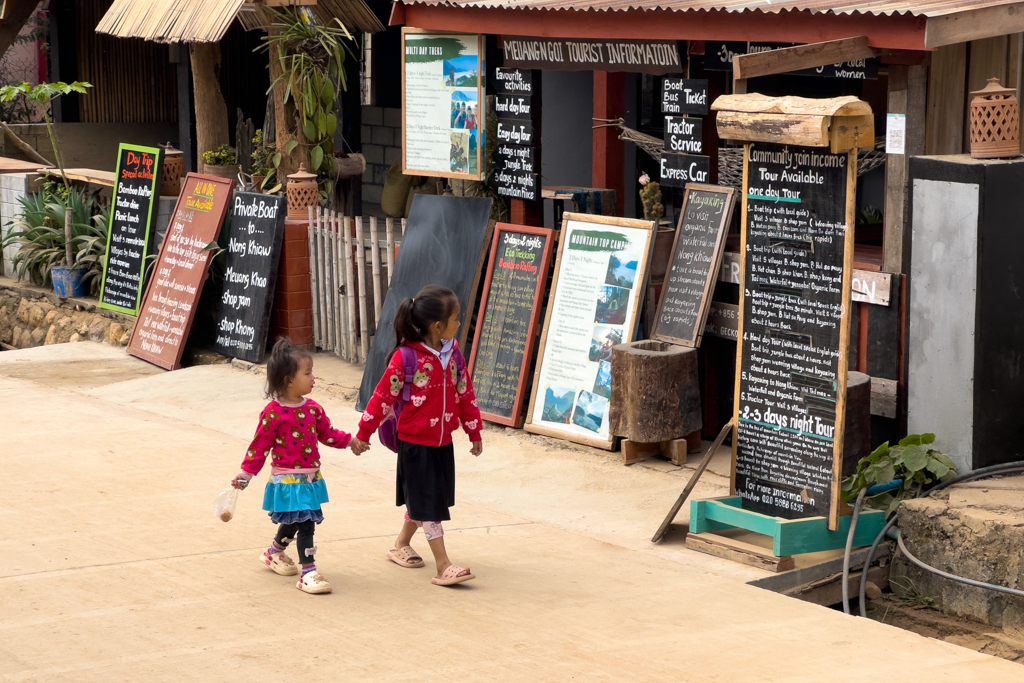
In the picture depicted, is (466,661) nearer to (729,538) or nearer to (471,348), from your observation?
(729,538)

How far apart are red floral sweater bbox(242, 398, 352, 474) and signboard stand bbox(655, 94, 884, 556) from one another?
196cm

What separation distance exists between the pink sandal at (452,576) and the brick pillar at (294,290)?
4.96 m

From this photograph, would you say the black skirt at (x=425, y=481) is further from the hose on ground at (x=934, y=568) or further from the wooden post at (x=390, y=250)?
the wooden post at (x=390, y=250)

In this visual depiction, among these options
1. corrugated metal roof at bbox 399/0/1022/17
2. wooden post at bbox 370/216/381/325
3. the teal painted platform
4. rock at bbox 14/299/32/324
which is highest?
corrugated metal roof at bbox 399/0/1022/17

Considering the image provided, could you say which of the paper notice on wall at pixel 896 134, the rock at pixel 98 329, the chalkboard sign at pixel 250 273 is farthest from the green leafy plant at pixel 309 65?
the paper notice on wall at pixel 896 134

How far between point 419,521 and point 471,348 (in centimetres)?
330

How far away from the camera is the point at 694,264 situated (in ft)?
25.6

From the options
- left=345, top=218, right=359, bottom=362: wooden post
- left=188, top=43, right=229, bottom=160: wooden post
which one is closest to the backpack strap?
left=345, top=218, right=359, bottom=362: wooden post

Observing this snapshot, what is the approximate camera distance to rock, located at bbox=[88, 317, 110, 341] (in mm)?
11781

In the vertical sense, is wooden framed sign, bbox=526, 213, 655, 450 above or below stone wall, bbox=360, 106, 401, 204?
below

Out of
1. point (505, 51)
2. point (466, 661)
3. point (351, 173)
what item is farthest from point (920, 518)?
point (351, 173)

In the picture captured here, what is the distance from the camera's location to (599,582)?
569cm

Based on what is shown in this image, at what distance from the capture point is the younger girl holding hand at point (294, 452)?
5387 mm

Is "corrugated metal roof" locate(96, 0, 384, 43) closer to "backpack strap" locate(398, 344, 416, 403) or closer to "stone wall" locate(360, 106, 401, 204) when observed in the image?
"stone wall" locate(360, 106, 401, 204)
